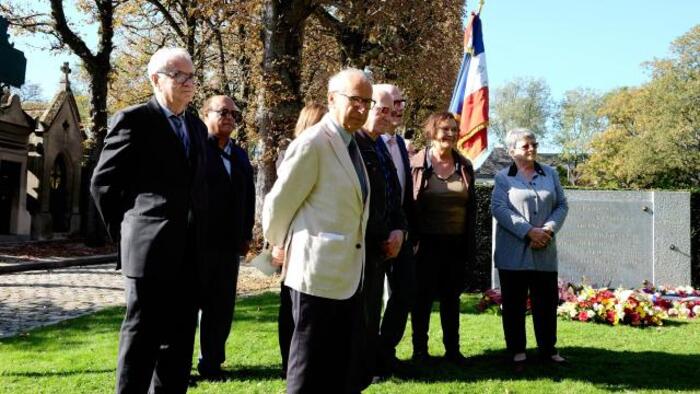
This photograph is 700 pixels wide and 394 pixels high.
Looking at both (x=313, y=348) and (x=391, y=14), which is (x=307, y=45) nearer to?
(x=391, y=14)

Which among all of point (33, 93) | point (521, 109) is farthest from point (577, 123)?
point (33, 93)

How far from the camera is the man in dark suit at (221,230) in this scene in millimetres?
5031

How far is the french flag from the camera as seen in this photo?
8023 mm

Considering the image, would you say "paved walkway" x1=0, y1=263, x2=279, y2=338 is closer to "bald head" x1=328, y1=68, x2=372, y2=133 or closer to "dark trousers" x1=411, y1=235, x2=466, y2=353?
"dark trousers" x1=411, y1=235, x2=466, y2=353

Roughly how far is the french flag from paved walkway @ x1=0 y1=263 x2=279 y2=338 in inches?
210

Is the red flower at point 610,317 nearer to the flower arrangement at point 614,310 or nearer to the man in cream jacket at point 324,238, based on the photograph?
the flower arrangement at point 614,310

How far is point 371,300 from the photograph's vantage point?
13.6 ft

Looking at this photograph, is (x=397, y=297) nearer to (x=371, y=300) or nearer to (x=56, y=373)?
(x=371, y=300)

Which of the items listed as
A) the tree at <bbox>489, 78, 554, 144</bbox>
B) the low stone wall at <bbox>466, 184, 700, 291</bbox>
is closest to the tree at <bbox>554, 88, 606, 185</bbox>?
the tree at <bbox>489, 78, 554, 144</bbox>

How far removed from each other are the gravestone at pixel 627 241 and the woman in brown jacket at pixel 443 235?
15.6 feet

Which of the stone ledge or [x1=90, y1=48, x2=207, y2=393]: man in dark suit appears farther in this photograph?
the stone ledge

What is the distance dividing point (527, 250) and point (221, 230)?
2.71 m

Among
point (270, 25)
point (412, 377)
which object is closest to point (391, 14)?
point (270, 25)

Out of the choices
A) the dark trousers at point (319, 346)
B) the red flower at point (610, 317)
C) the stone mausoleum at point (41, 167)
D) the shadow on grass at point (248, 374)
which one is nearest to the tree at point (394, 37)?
the red flower at point (610, 317)
